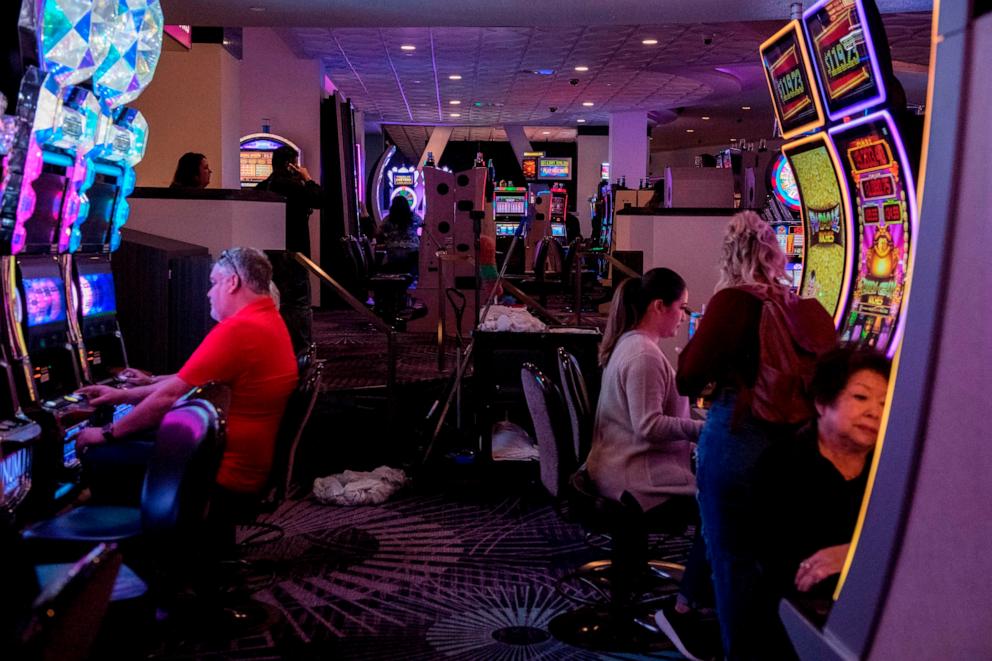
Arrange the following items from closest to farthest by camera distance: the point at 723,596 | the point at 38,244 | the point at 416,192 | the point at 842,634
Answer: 1. the point at 842,634
2. the point at 723,596
3. the point at 38,244
4. the point at 416,192

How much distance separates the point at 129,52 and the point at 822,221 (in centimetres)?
245

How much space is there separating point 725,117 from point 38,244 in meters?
15.5

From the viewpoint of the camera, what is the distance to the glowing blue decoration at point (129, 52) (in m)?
3.40

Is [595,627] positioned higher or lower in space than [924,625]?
lower

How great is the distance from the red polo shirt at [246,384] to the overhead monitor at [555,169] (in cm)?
1632

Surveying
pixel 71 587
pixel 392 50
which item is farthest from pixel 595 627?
pixel 392 50

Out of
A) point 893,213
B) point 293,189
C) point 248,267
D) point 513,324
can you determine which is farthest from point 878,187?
point 293,189

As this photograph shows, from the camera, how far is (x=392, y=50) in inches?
439

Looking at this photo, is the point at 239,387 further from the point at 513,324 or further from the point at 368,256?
the point at 368,256

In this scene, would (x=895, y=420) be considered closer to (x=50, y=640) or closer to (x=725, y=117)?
(x=50, y=640)

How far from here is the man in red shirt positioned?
3082mm

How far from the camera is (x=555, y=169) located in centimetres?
1942

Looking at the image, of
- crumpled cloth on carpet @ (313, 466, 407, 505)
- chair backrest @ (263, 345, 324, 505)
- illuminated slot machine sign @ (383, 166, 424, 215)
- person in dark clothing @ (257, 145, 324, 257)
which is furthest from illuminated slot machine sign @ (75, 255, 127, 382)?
illuminated slot machine sign @ (383, 166, 424, 215)

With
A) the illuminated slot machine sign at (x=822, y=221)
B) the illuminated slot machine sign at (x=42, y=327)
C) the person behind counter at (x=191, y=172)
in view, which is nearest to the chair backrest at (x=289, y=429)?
the illuminated slot machine sign at (x=42, y=327)
